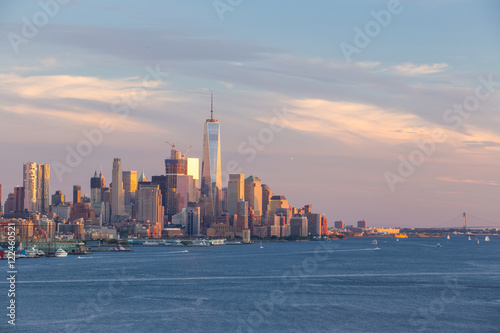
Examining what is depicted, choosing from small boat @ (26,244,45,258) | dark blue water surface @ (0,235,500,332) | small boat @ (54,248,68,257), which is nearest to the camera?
dark blue water surface @ (0,235,500,332)

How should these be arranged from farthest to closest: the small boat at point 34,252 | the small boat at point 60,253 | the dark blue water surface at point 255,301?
the small boat at point 60,253, the small boat at point 34,252, the dark blue water surface at point 255,301

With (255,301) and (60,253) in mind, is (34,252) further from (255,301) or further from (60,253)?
(255,301)

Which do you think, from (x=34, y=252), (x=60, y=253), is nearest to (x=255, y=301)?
(x=60, y=253)

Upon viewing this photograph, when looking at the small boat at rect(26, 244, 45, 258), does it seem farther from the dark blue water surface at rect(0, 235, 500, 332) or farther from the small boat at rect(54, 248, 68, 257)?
the dark blue water surface at rect(0, 235, 500, 332)

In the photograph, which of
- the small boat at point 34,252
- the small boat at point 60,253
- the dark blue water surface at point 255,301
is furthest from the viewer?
the small boat at point 60,253

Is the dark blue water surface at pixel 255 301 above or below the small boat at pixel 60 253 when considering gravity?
below

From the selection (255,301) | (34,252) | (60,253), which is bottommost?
(255,301)

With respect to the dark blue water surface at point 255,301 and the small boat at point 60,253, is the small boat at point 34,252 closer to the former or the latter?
the small boat at point 60,253

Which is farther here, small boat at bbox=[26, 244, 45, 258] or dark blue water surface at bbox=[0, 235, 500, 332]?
small boat at bbox=[26, 244, 45, 258]

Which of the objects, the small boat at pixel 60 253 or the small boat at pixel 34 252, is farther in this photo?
the small boat at pixel 60 253

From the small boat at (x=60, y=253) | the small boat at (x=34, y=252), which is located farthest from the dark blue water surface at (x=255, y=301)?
the small boat at (x=60, y=253)

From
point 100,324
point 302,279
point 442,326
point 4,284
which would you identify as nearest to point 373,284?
point 302,279

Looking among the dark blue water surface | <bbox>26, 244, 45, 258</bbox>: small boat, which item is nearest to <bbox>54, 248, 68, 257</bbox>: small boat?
<bbox>26, 244, 45, 258</bbox>: small boat
